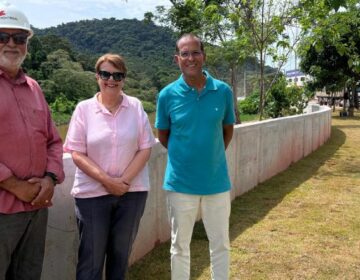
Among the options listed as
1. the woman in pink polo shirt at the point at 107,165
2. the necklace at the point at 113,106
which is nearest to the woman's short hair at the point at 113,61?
the woman in pink polo shirt at the point at 107,165

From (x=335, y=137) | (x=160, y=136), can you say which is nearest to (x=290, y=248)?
(x=160, y=136)

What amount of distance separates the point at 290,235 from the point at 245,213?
2.90ft

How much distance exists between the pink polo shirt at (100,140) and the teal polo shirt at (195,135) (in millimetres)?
315

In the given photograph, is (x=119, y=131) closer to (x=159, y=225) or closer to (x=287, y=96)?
(x=159, y=225)

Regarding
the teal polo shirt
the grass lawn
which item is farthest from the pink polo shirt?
the grass lawn

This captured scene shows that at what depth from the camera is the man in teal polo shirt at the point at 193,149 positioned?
9.88ft

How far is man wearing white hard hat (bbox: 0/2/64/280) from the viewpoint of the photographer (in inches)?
89.4

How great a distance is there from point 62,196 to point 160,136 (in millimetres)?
773

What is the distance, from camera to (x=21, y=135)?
2.29 metres

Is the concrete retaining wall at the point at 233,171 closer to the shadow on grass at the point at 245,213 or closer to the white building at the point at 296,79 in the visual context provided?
the shadow on grass at the point at 245,213

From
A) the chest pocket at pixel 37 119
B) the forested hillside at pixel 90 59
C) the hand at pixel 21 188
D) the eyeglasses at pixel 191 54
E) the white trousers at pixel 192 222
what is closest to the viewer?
the hand at pixel 21 188

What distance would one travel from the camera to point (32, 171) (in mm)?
2359

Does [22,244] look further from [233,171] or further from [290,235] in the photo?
[233,171]

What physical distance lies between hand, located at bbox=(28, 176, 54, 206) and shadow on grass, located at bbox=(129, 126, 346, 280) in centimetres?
172
